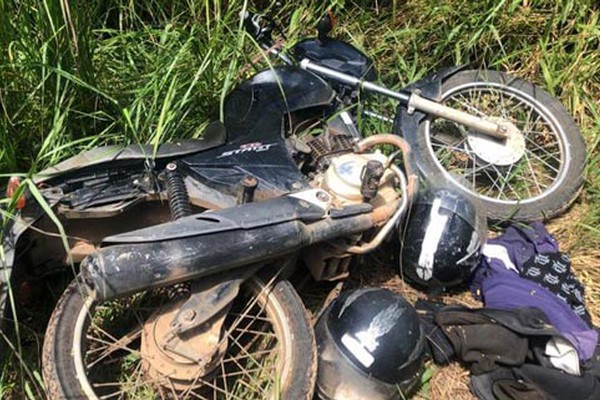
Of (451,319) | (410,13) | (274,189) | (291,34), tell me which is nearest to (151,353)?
(274,189)

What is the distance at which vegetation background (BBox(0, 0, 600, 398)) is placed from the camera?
110 inches

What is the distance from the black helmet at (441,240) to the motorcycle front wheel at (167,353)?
0.69 metres

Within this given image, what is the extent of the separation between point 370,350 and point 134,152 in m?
1.17

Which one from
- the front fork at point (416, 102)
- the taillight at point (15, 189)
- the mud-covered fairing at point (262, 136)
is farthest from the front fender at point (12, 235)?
the front fork at point (416, 102)

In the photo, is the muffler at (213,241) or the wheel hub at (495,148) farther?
the wheel hub at (495,148)

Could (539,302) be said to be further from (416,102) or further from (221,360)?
(221,360)

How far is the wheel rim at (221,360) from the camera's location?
7.89 feet

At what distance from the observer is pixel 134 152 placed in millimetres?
2670

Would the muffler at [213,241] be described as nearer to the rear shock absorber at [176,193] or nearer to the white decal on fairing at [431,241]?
the rear shock absorber at [176,193]

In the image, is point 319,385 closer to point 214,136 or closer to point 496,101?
point 214,136

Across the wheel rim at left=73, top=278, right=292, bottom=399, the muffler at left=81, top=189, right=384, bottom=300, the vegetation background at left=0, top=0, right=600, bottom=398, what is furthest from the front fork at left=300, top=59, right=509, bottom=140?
the wheel rim at left=73, top=278, right=292, bottom=399

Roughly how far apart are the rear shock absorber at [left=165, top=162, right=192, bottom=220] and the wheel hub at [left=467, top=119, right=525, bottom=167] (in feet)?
5.22

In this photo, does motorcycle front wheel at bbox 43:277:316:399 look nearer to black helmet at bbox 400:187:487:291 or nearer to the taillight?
the taillight

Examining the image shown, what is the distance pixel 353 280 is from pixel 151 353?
1.06 m
